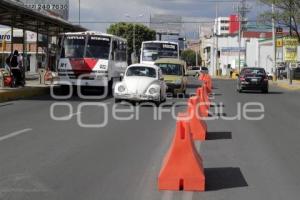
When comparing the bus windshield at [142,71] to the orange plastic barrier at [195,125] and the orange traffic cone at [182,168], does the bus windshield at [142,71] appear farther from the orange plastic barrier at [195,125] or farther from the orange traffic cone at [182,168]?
the orange traffic cone at [182,168]

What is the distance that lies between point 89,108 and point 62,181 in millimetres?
12765

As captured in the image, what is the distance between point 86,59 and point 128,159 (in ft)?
60.6

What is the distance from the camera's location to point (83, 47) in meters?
28.5

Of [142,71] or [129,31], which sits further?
[129,31]

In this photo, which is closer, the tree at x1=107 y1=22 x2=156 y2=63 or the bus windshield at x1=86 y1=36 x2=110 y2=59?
the bus windshield at x1=86 y1=36 x2=110 y2=59

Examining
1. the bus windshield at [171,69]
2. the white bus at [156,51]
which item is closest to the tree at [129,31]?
the white bus at [156,51]

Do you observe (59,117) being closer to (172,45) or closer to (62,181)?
(62,181)

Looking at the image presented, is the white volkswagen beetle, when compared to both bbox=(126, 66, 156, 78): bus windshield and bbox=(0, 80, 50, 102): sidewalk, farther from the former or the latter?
bbox=(0, 80, 50, 102): sidewalk

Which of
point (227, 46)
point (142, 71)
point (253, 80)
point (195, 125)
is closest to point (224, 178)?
point (195, 125)

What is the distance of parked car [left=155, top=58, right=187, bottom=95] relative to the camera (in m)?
28.8

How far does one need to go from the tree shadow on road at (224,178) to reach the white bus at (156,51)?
3233 centimetres

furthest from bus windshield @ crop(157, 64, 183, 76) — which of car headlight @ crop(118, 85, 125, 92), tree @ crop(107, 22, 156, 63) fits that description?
tree @ crop(107, 22, 156, 63)

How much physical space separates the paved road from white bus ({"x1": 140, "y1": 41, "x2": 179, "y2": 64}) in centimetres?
A: 2437

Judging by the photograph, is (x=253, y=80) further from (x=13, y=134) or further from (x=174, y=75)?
(x=13, y=134)
